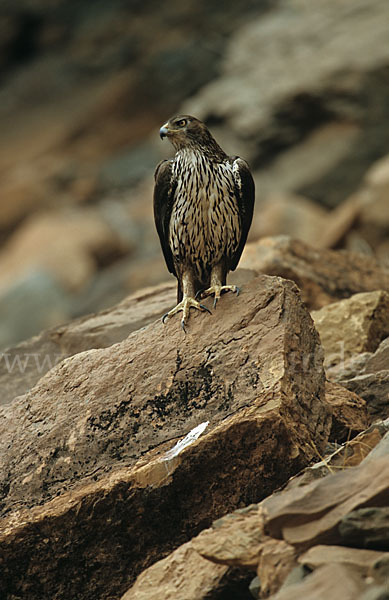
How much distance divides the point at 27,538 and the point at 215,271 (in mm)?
2258

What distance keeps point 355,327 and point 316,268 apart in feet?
5.04

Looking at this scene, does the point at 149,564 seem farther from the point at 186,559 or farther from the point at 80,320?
the point at 80,320

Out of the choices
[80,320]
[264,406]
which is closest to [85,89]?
[80,320]

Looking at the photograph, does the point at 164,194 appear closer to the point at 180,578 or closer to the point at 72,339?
the point at 72,339

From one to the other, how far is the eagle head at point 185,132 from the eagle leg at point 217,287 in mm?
865

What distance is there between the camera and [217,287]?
18.6 feet

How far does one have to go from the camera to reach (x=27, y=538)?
15.2ft

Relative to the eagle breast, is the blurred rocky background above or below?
above

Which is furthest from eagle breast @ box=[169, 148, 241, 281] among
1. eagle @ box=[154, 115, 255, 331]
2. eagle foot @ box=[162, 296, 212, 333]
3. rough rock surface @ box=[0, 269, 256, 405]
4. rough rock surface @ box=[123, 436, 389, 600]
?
rough rock surface @ box=[123, 436, 389, 600]

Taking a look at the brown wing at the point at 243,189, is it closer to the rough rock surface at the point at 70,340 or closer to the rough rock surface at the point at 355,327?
the rough rock surface at the point at 355,327

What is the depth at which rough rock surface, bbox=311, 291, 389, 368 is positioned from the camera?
7.03 m

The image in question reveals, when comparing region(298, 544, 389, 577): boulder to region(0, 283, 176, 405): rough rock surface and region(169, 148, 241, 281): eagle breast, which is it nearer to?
region(169, 148, 241, 281): eagle breast

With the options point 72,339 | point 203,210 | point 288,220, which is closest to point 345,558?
point 203,210

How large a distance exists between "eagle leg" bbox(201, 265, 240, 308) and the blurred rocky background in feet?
21.0
